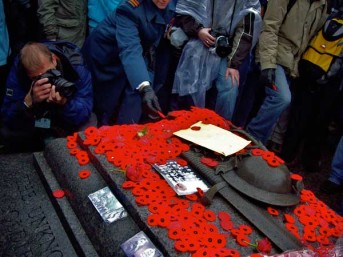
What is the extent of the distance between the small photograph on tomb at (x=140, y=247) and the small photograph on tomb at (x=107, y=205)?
0.44ft

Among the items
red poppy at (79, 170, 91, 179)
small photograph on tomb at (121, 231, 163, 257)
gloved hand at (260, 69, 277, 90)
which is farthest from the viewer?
gloved hand at (260, 69, 277, 90)

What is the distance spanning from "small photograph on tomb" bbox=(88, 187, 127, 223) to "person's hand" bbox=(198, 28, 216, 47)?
5.00ft

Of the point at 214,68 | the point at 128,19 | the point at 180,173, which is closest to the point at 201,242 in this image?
the point at 180,173

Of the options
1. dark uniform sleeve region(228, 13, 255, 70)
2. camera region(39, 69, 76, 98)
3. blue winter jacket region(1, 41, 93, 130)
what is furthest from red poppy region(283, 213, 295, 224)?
dark uniform sleeve region(228, 13, 255, 70)

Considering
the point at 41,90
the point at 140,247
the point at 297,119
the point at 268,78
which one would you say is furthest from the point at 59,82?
the point at 297,119

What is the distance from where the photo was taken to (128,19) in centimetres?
232

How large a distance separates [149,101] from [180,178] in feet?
2.39

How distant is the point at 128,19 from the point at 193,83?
699 mm

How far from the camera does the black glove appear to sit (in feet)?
6.66

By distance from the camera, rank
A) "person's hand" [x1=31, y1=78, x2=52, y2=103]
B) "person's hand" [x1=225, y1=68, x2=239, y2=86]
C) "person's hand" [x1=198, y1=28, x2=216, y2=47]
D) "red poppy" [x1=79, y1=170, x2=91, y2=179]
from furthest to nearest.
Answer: "person's hand" [x1=225, y1=68, x2=239, y2=86] < "person's hand" [x1=198, y1=28, x2=216, y2=47] < "person's hand" [x1=31, y1=78, x2=52, y2=103] < "red poppy" [x1=79, y1=170, x2=91, y2=179]

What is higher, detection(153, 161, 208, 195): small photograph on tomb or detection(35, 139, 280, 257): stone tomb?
detection(153, 161, 208, 195): small photograph on tomb

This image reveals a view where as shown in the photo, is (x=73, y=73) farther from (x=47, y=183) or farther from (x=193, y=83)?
(x=193, y=83)

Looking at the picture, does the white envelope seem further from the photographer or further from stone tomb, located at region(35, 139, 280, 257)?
the photographer

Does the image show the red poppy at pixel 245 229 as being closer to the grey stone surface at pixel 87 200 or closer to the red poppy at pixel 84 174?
the grey stone surface at pixel 87 200
